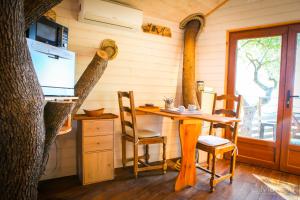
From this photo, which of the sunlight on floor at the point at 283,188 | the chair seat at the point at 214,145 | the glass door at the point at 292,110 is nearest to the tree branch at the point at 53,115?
the chair seat at the point at 214,145

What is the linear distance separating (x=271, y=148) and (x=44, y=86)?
116 inches

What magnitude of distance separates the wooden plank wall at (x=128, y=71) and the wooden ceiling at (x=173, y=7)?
0.11m

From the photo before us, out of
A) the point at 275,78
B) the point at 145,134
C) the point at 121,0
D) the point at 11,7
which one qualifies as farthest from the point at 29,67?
the point at 275,78

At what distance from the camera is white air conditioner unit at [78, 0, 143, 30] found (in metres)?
2.42

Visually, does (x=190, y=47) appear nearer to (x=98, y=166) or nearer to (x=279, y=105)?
(x=279, y=105)

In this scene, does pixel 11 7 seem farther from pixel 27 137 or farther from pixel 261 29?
pixel 261 29

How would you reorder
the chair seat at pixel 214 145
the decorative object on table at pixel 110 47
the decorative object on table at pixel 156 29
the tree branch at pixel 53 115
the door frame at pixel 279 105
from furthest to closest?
the decorative object on table at pixel 156 29 → the door frame at pixel 279 105 → the decorative object on table at pixel 110 47 → the chair seat at pixel 214 145 → the tree branch at pixel 53 115

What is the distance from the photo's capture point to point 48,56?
1.66m

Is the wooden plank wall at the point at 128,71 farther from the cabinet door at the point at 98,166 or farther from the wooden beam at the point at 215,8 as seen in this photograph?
the wooden beam at the point at 215,8

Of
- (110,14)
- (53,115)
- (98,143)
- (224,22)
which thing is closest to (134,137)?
(98,143)

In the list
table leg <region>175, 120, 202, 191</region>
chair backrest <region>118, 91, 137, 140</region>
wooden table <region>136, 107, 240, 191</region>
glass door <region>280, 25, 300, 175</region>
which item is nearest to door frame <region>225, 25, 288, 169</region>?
glass door <region>280, 25, 300, 175</region>

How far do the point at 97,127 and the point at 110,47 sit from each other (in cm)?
108

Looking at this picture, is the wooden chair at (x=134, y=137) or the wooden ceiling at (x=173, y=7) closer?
the wooden chair at (x=134, y=137)

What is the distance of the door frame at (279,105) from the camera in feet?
9.14
